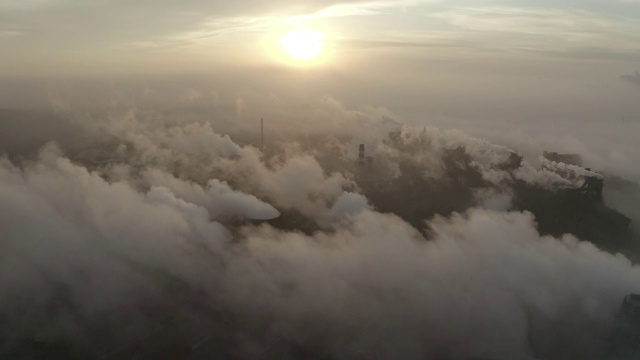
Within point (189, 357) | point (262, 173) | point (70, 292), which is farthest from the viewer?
point (262, 173)

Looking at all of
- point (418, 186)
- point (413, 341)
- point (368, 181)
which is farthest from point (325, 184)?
point (413, 341)

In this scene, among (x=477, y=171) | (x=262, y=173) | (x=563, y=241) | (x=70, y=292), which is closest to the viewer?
(x=70, y=292)

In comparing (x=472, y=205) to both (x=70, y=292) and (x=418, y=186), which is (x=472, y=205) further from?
(x=70, y=292)

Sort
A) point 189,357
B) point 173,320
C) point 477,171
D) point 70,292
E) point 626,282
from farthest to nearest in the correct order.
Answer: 1. point 477,171
2. point 626,282
3. point 70,292
4. point 173,320
5. point 189,357

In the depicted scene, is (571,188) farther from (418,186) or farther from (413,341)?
(413,341)

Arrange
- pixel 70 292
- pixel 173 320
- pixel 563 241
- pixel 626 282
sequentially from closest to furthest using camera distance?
1. pixel 173 320
2. pixel 70 292
3. pixel 626 282
4. pixel 563 241

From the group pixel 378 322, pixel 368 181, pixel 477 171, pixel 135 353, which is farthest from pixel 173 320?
pixel 477 171

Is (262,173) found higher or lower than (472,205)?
higher

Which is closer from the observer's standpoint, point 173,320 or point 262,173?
point 173,320

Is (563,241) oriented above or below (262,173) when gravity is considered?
below
